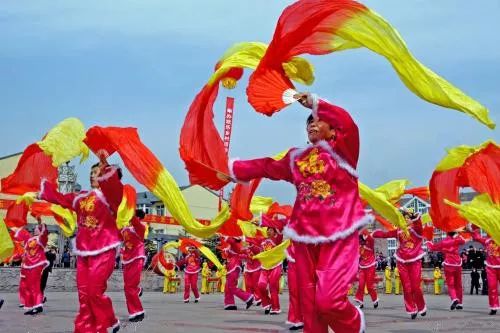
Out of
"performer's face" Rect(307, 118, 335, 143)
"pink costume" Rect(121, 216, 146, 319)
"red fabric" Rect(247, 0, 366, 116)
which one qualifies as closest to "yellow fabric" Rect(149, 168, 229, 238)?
"red fabric" Rect(247, 0, 366, 116)

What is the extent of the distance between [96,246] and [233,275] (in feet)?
30.5

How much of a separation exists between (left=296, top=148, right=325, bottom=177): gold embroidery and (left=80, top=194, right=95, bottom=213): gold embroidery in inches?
113

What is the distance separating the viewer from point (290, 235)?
5.80 metres

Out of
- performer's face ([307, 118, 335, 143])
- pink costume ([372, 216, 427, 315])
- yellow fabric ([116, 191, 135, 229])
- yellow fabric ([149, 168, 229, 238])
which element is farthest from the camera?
pink costume ([372, 216, 427, 315])

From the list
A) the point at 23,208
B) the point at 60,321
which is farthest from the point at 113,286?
the point at 60,321

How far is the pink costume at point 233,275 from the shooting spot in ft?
53.1

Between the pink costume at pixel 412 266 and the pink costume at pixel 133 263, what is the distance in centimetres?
452

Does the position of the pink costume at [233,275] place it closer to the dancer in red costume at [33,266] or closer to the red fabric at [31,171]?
the dancer in red costume at [33,266]

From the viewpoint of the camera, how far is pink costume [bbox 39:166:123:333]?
295 inches

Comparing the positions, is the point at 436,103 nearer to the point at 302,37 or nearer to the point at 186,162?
the point at 302,37

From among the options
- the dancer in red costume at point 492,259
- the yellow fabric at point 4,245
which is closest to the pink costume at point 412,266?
the dancer in red costume at point 492,259

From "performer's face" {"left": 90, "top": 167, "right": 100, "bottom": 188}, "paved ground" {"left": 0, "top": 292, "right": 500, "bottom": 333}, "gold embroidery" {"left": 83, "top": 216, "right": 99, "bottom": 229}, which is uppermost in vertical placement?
"performer's face" {"left": 90, "top": 167, "right": 100, "bottom": 188}

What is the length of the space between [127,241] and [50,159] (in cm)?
314

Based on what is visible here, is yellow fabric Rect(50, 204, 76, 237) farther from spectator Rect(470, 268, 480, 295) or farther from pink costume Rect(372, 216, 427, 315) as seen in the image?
spectator Rect(470, 268, 480, 295)
